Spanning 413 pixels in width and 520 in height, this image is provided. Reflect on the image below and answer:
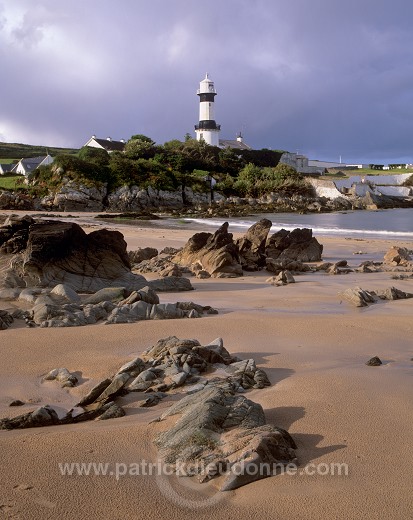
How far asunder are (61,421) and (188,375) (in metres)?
1.17

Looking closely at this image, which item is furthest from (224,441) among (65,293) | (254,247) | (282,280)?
(254,247)

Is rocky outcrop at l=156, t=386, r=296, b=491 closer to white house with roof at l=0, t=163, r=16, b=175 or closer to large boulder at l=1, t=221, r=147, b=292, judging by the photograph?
large boulder at l=1, t=221, r=147, b=292

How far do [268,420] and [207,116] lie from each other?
88.9m

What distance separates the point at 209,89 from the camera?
8975 centimetres

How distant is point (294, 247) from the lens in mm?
15688

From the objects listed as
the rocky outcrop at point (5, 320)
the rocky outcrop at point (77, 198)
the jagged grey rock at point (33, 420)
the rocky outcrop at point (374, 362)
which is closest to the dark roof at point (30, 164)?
the rocky outcrop at point (77, 198)

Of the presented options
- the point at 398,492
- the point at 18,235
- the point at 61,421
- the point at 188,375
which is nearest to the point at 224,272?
the point at 18,235

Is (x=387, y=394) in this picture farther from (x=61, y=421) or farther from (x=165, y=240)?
(x=165, y=240)

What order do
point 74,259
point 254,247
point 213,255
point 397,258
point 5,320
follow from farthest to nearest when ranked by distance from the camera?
point 397,258, point 254,247, point 213,255, point 74,259, point 5,320

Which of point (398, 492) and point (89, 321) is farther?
point (89, 321)

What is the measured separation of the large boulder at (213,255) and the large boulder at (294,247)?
2204mm

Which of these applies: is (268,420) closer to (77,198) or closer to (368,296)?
(368,296)

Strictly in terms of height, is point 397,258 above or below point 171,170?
below

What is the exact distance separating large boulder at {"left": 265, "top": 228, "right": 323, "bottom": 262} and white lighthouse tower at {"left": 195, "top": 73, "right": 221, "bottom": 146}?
246 ft
